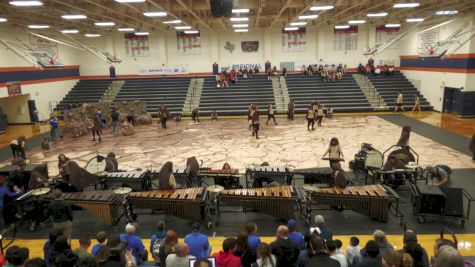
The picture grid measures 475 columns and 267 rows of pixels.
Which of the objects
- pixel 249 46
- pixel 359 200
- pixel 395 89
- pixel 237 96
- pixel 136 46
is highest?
pixel 136 46

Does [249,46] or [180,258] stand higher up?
[249,46]

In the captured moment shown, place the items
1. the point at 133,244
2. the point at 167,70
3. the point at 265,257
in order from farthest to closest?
the point at 167,70, the point at 133,244, the point at 265,257

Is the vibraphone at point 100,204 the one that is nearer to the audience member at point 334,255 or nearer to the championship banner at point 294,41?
the audience member at point 334,255

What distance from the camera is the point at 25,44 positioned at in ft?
76.4

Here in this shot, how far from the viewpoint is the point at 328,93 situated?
28.2 m

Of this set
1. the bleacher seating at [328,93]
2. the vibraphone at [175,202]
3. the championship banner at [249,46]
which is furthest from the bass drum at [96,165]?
the championship banner at [249,46]

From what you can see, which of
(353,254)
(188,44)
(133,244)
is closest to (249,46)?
(188,44)

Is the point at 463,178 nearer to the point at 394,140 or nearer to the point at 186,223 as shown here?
the point at 394,140

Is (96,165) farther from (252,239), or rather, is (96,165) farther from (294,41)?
(294,41)

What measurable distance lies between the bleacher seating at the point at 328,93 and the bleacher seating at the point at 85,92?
1671 cm

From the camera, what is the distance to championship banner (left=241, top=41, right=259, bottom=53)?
32844mm

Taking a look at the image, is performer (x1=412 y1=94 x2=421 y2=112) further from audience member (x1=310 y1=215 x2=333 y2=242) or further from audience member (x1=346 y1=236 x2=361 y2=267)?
audience member (x1=346 y1=236 x2=361 y2=267)

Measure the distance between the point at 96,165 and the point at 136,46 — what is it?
80.9ft

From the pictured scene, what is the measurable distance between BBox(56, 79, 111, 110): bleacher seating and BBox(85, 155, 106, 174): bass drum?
19.6 meters
